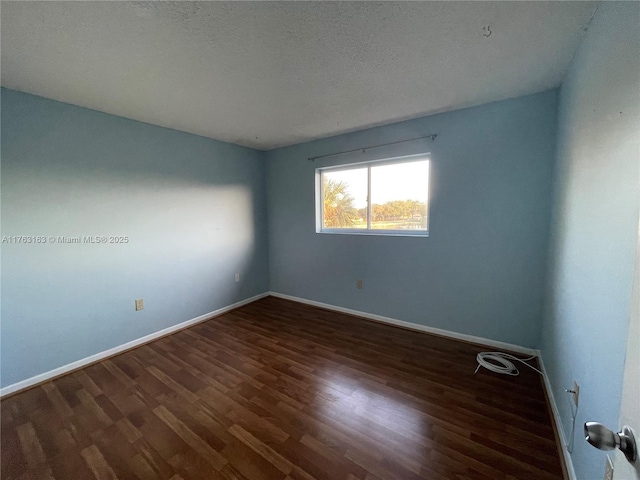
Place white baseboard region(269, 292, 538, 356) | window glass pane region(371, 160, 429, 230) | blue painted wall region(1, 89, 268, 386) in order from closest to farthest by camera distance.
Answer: blue painted wall region(1, 89, 268, 386)
white baseboard region(269, 292, 538, 356)
window glass pane region(371, 160, 429, 230)

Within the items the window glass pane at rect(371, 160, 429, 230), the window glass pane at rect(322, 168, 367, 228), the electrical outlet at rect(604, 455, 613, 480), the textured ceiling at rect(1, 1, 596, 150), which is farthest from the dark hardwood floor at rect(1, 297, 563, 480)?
the textured ceiling at rect(1, 1, 596, 150)

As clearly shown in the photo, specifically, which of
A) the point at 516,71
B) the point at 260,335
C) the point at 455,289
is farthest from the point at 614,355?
the point at 260,335

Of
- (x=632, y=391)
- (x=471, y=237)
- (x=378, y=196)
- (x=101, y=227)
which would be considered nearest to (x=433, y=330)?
(x=471, y=237)

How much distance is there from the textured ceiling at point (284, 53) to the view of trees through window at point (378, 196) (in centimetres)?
72

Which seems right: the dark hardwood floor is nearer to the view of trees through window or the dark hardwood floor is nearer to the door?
the door

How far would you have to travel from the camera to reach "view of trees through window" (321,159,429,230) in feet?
8.98

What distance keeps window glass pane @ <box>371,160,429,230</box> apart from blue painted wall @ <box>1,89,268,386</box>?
2104mm

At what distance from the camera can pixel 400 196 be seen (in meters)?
2.86

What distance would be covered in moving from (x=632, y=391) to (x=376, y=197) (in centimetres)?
270

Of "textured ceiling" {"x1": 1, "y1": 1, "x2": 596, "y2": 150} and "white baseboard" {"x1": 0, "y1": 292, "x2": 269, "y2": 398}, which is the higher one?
"textured ceiling" {"x1": 1, "y1": 1, "x2": 596, "y2": 150}

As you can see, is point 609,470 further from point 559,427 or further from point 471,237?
point 471,237

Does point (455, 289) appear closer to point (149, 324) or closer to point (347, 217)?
point (347, 217)

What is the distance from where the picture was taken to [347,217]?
3334 millimetres

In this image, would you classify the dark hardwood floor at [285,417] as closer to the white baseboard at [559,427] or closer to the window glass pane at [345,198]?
the white baseboard at [559,427]
